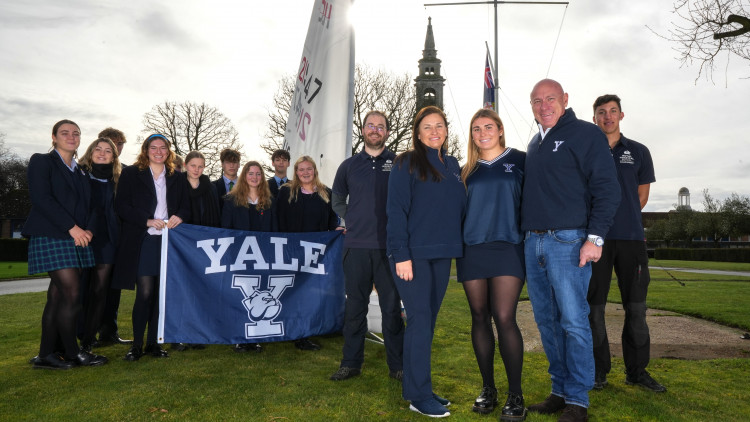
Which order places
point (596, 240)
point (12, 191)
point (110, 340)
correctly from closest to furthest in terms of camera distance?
point (596, 240), point (110, 340), point (12, 191)

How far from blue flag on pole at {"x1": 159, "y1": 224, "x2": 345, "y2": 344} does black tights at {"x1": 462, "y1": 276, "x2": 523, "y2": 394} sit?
2369mm

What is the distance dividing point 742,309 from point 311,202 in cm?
744

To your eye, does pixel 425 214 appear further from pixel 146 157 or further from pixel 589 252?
pixel 146 157

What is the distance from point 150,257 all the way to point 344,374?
2218mm

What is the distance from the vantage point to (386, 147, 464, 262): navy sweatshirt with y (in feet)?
10.7

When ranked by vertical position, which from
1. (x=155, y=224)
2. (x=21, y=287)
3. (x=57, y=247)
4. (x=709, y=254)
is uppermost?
(x=155, y=224)

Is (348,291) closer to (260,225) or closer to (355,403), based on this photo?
(355,403)

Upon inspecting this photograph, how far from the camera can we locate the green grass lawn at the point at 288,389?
3174 mm

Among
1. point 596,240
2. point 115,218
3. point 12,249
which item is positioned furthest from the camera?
point 12,249

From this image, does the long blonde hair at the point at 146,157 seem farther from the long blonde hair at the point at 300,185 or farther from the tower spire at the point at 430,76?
the tower spire at the point at 430,76

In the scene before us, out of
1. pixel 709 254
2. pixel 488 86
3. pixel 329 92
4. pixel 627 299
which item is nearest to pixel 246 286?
pixel 329 92

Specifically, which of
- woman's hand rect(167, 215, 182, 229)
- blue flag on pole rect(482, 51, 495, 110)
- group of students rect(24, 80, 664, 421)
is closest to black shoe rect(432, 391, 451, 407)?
group of students rect(24, 80, 664, 421)

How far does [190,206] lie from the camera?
5.16 meters

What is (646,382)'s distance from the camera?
3.79m
